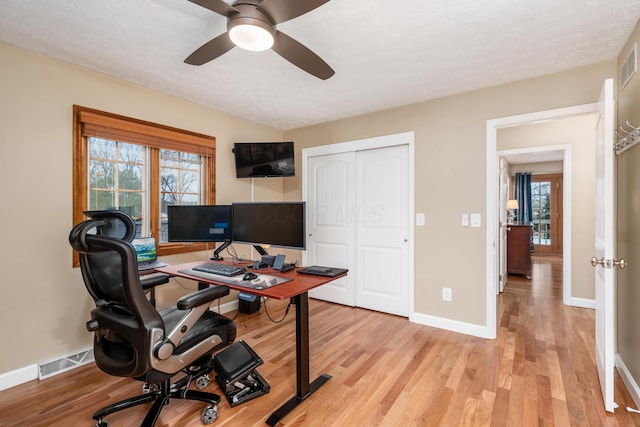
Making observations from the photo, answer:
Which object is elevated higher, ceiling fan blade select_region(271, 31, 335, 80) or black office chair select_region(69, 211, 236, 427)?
ceiling fan blade select_region(271, 31, 335, 80)

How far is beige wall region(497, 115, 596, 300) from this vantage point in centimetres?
368

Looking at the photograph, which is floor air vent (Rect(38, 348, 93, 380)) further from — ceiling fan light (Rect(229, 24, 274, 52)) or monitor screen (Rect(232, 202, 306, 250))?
ceiling fan light (Rect(229, 24, 274, 52))

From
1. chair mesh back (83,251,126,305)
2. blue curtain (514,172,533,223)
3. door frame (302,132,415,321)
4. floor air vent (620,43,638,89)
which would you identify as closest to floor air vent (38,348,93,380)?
chair mesh back (83,251,126,305)

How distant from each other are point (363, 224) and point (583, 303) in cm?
293

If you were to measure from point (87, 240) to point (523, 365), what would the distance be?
10.0ft

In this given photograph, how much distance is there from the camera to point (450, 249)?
9.84 feet

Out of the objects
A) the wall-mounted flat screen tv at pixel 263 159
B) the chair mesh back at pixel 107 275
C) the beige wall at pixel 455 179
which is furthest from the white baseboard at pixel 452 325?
the chair mesh back at pixel 107 275

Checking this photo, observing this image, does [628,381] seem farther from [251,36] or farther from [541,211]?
[541,211]

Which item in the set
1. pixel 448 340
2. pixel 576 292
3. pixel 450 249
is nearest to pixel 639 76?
pixel 450 249

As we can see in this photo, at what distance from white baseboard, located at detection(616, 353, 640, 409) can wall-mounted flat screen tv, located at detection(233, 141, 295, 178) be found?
340cm

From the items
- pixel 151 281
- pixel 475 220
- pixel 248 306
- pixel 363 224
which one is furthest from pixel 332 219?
pixel 151 281

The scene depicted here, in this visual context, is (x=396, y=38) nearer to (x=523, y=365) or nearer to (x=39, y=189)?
(x=523, y=365)

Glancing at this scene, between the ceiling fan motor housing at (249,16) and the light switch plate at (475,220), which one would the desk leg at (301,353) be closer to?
the ceiling fan motor housing at (249,16)

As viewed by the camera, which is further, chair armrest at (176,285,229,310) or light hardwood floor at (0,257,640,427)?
light hardwood floor at (0,257,640,427)
